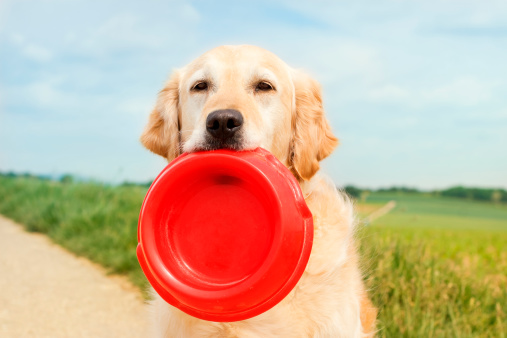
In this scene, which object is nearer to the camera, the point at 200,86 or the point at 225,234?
the point at 225,234

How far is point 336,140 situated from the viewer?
355cm

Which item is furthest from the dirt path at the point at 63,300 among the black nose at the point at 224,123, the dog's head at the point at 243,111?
the black nose at the point at 224,123

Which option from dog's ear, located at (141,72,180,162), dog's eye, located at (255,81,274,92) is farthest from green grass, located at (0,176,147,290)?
dog's eye, located at (255,81,274,92)

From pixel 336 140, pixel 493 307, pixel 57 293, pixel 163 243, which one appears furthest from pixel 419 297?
pixel 57 293

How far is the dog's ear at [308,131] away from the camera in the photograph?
3.28m

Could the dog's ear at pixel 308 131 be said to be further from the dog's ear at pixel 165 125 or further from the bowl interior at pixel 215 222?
the dog's ear at pixel 165 125

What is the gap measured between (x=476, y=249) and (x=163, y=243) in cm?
563

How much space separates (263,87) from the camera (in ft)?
10.7

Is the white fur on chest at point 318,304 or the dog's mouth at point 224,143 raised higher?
the dog's mouth at point 224,143

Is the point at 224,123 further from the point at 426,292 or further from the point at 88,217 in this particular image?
the point at 88,217

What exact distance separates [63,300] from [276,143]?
12.5ft

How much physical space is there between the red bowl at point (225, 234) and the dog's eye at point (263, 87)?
556 mm

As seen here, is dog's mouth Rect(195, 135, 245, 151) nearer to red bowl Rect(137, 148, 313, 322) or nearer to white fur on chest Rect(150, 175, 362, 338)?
red bowl Rect(137, 148, 313, 322)

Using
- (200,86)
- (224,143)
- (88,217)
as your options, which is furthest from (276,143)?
(88,217)
